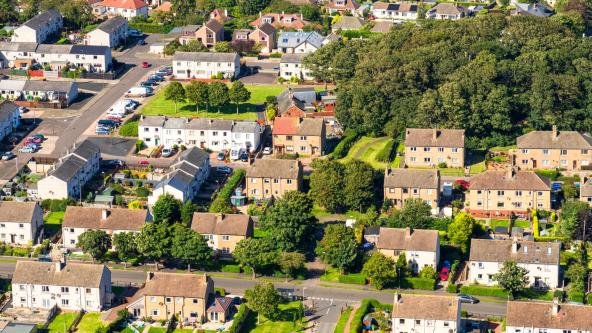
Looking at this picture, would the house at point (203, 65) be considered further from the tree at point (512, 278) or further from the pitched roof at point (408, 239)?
the tree at point (512, 278)

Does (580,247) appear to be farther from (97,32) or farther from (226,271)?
(97,32)

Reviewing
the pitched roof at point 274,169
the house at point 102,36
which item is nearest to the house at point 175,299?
the pitched roof at point 274,169

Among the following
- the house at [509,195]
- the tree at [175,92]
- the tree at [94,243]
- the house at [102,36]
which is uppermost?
the house at [102,36]

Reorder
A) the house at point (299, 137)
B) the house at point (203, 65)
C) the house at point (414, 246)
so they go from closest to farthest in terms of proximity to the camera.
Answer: the house at point (414, 246) < the house at point (299, 137) < the house at point (203, 65)

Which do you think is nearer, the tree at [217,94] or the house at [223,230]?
the house at [223,230]

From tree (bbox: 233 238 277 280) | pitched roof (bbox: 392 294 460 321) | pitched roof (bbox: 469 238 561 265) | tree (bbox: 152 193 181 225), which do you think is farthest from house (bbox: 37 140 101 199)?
pitched roof (bbox: 469 238 561 265)

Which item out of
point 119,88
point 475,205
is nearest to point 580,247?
point 475,205

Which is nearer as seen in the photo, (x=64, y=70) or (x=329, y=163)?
(x=329, y=163)
